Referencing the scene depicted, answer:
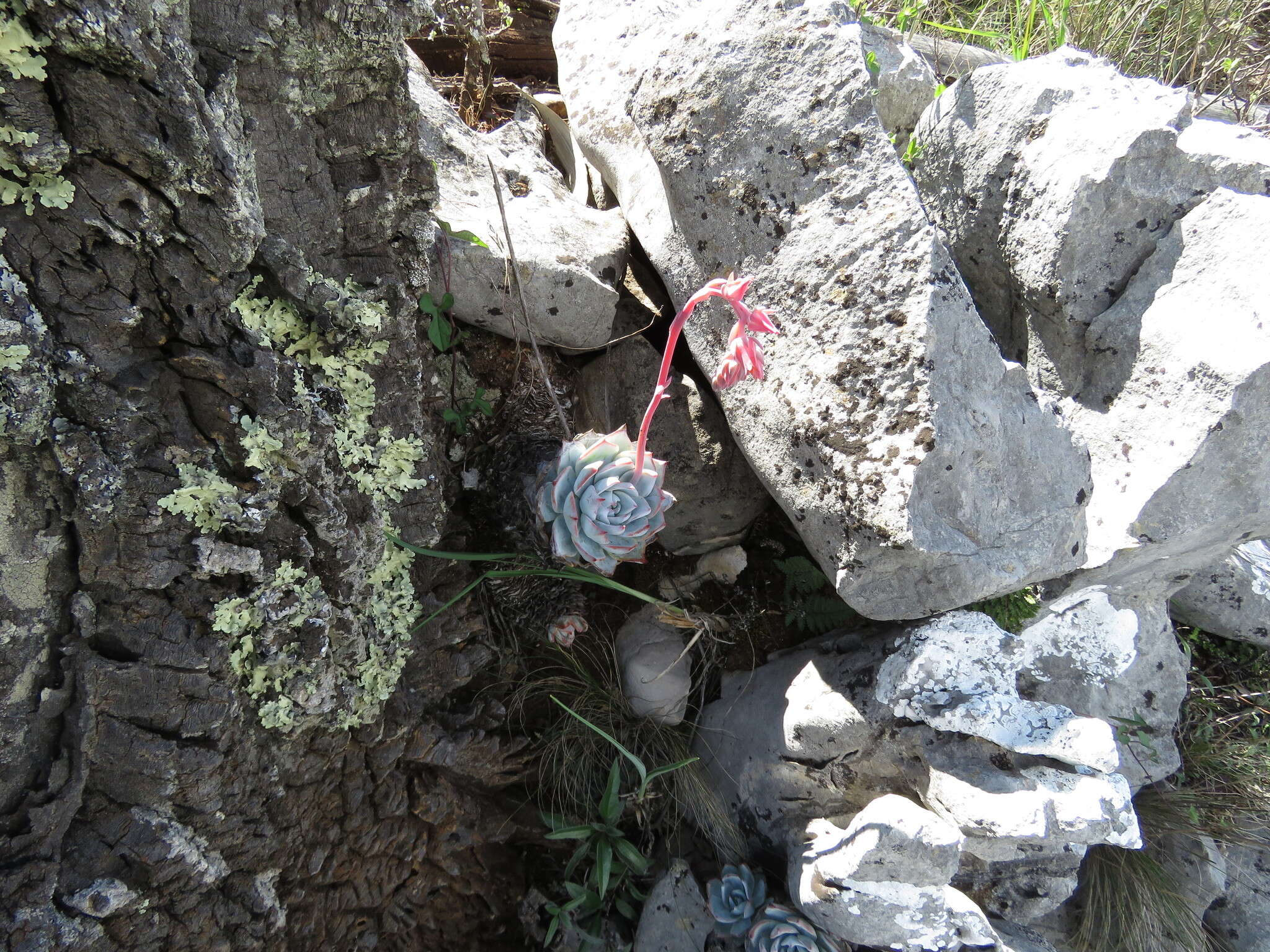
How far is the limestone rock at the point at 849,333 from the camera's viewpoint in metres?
1.69

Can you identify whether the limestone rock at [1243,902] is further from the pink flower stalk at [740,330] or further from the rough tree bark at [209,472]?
the rough tree bark at [209,472]

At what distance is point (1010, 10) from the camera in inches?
139

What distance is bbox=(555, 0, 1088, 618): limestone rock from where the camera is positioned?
1.69 m

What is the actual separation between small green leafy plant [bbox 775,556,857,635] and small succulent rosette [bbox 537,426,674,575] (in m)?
0.62

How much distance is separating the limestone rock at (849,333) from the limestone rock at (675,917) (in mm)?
1071

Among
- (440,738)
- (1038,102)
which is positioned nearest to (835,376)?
(1038,102)

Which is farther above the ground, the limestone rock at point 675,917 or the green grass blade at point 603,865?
the green grass blade at point 603,865

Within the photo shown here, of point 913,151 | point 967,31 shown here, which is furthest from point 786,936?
point 967,31

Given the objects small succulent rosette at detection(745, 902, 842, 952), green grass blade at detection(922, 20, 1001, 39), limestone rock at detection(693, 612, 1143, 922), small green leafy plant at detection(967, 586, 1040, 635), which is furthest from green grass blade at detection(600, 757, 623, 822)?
green grass blade at detection(922, 20, 1001, 39)

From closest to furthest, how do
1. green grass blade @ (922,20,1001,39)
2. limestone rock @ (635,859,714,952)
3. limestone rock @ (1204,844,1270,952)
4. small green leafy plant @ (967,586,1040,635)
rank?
small green leafy plant @ (967,586,1040,635) → limestone rock @ (635,859,714,952) → limestone rock @ (1204,844,1270,952) → green grass blade @ (922,20,1001,39)

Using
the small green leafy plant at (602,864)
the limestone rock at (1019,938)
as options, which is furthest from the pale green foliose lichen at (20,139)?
the limestone rock at (1019,938)

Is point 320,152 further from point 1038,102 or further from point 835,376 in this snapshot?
point 1038,102

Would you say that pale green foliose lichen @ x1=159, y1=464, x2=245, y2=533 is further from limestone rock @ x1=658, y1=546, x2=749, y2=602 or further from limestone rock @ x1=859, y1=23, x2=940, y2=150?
limestone rock @ x1=859, y1=23, x2=940, y2=150

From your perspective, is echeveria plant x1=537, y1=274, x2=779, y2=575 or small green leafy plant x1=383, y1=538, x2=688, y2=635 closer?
echeveria plant x1=537, y1=274, x2=779, y2=575
